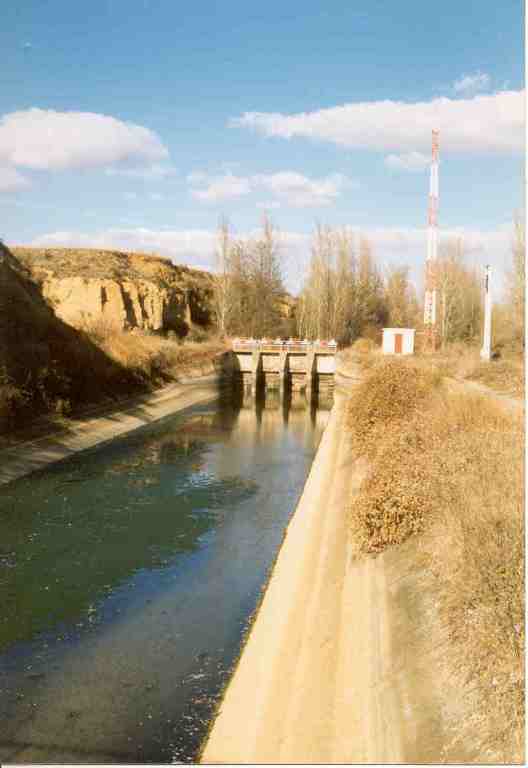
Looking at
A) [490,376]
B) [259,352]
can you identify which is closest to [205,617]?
[490,376]

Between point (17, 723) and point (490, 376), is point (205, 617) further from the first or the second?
point (490, 376)

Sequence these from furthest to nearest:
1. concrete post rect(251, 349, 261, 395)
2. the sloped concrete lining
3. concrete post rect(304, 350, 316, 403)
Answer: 1. concrete post rect(251, 349, 261, 395)
2. concrete post rect(304, 350, 316, 403)
3. the sloped concrete lining

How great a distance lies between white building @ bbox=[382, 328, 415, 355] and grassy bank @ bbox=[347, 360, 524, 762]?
1237 inches

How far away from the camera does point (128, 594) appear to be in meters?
13.7

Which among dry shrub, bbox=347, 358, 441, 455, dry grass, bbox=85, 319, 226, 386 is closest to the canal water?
dry shrub, bbox=347, 358, 441, 455

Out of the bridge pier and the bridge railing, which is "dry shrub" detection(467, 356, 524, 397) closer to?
the bridge pier

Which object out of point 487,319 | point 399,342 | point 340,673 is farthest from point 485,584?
point 399,342

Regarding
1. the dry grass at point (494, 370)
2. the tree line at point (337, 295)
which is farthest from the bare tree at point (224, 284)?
the dry grass at point (494, 370)

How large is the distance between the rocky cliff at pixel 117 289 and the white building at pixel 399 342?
21373 millimetres

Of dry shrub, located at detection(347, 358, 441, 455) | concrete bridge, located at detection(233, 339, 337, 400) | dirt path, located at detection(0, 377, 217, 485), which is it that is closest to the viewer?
→ dry shrub, located at detection(347, 358, 441, 455)

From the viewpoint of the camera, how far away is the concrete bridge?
53375 millimetres

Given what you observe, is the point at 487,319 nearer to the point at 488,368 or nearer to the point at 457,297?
the point at 488,368

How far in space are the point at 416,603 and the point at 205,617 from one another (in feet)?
16.3

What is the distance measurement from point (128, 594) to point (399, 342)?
4048 centimetres
